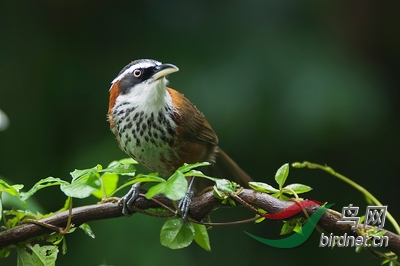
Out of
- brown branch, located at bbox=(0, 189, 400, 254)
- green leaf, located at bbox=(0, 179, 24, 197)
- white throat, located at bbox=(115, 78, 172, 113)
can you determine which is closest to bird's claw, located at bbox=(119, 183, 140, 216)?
brown branch, located at bbox=(0, 189, 400, 254)

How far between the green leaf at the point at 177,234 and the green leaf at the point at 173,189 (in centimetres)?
38

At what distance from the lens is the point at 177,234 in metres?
1.97

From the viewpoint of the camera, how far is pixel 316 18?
190 inches

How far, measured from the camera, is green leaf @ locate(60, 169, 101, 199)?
5.46 feet

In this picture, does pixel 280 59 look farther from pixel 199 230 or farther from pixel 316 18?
pixel 199 230

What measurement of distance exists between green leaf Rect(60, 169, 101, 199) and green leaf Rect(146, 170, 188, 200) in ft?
0.62

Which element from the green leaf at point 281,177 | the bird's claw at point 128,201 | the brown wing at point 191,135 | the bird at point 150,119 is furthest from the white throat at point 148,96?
the green leaf at point 281,177

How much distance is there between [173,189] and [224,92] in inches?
116

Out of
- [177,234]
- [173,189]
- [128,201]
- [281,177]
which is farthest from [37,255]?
[281,177]

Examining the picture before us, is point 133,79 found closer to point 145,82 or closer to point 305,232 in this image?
point 145,82

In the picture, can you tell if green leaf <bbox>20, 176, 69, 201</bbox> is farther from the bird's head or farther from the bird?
the bird's head

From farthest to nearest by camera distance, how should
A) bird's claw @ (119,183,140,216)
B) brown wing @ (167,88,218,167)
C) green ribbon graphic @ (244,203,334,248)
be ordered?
brown wing @ (167,88,218,167)
bird's claw @ (119,183,140,216)
green ribbon graphic @ (244,203,334,248)

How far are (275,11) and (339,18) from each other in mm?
672

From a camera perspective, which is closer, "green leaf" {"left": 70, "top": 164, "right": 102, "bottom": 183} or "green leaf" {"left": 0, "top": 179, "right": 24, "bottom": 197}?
"green leaf" {"left": 70, "top": 164, "right": 102, "bottom": 183}
